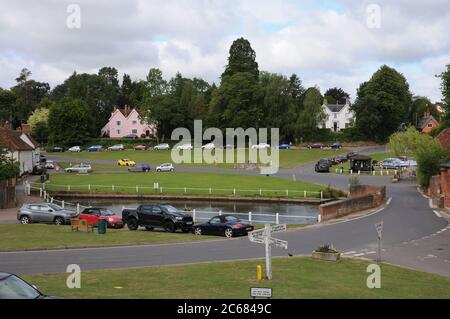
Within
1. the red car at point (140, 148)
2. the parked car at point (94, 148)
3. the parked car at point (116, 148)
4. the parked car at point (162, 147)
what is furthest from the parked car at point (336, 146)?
the parked car at point (94, 148)

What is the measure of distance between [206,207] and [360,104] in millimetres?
67969

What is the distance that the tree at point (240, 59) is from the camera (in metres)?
133

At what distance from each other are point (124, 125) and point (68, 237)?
376 ft

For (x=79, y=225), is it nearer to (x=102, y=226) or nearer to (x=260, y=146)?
(x=102, y=226)

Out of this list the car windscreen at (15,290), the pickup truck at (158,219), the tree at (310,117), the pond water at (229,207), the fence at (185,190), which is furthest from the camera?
the tree at (310,117)

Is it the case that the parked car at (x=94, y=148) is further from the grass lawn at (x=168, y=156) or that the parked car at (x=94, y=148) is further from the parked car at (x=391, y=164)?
the parked car at (x=391, y=164)

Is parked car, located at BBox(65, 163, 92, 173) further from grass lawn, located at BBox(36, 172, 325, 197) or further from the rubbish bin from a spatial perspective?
the rubbish bin

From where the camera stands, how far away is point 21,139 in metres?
82.4

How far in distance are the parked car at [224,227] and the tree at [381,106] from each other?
84250 mm

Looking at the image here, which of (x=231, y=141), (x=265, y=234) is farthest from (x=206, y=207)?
(x=231, y=141)

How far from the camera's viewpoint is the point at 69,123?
124 meters

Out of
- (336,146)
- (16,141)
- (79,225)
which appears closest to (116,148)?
(16,141)

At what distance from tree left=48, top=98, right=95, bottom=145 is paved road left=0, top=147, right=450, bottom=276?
93.6 metres
